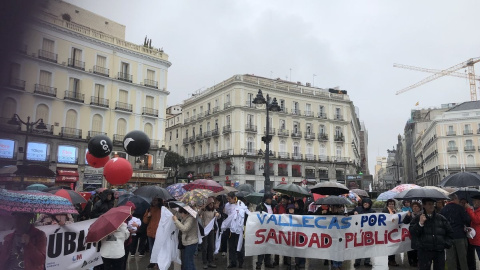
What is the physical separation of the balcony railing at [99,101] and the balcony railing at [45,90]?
11.4 feet

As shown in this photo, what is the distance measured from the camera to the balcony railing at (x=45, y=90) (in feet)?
95.5

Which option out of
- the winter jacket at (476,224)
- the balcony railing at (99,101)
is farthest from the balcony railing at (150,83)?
the winter jacket at (476,224)

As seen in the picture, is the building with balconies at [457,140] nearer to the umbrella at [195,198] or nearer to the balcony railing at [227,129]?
the balcony railing at [227,129]

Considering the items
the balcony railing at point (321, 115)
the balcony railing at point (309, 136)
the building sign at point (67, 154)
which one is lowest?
the building sign at point (67, 154)

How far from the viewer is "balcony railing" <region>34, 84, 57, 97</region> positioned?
29109 millimetres

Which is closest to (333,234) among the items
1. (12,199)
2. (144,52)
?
(12,199)

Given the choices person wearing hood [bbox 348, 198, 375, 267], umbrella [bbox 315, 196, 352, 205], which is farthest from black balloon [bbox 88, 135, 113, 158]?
person wearing hood [bbox 348, 198, 375, 267]

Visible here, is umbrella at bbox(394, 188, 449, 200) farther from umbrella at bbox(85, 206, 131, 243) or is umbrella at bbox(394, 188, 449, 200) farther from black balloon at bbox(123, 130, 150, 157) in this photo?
black balloon at bbox(123, 130, 150, 157)

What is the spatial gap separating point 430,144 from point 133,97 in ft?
197

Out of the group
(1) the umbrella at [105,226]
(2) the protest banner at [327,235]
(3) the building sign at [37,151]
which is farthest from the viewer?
(3) the building sign at [37,151]

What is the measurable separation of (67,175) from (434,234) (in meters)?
30.1

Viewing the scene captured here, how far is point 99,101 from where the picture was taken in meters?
33.7

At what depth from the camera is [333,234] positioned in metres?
7.49

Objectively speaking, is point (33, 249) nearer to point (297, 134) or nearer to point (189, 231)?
point (189, 231)
